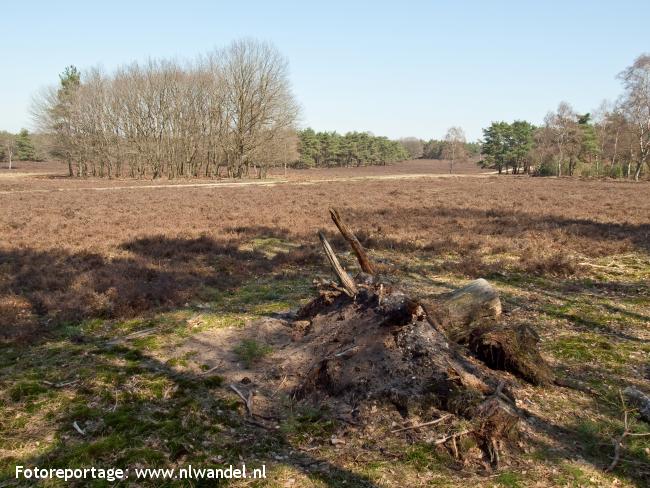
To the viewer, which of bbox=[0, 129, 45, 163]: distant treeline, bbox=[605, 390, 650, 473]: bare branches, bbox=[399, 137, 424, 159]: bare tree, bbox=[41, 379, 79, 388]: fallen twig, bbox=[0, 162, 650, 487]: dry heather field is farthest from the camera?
bbox=[399, 137, 424, 159]: bare tree

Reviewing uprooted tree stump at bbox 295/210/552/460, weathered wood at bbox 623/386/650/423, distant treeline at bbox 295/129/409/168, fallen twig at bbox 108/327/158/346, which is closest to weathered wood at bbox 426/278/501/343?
uprooted tree stump at bbox 295/210/552/460

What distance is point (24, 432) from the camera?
482 cm

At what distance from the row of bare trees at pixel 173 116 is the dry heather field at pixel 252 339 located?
4374cm

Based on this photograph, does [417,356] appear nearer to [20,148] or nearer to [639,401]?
[639,401]

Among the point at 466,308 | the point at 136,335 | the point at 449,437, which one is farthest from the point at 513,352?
the point at 136,335

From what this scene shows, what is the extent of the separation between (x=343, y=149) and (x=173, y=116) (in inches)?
2433

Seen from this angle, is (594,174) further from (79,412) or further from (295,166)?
(79,412)

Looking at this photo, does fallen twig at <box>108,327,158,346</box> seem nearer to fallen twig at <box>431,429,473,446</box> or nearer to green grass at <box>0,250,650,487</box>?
green grass at <box>0,250,650,487</box>

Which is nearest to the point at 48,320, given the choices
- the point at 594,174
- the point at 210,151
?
the point at 210,151

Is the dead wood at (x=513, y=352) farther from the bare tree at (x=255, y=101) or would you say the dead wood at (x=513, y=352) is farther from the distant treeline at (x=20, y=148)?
the distant treeline at (x=20, y=148)

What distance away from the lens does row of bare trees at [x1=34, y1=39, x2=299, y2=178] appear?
59281mm

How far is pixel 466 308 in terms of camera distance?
24.2 ft

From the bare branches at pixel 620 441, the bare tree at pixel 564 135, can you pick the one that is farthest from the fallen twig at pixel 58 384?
the bare tree at pixel 564 135

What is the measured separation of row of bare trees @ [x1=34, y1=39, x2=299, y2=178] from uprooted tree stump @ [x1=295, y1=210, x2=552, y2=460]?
2170 inches
